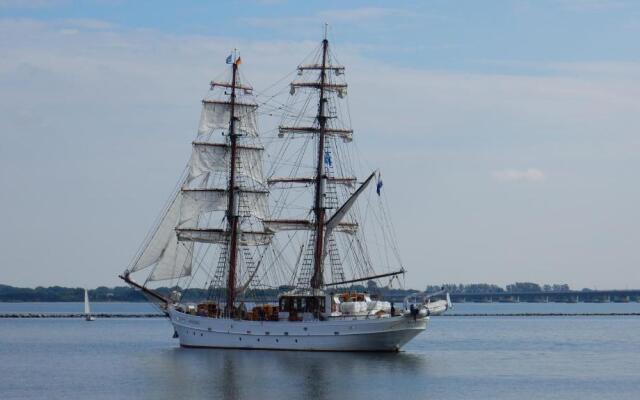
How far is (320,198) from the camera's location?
90500 millimetres

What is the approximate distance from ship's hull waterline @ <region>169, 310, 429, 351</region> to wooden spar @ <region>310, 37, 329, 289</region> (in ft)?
16.2

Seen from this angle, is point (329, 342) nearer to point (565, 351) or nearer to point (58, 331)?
point (565, 351)

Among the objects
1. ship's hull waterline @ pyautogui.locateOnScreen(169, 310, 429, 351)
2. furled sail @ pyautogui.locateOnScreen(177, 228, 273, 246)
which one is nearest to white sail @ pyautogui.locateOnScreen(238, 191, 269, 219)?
furled sail @ pyautogui.locateOnScreen(177, 228, 273, 246)

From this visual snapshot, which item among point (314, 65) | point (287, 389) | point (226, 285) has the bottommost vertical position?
point (287, 389)

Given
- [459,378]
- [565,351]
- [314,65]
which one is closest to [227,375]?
[459,378]

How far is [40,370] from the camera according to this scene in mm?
78938

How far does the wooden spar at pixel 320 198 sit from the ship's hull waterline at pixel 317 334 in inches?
194

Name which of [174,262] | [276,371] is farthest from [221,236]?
[276,371]

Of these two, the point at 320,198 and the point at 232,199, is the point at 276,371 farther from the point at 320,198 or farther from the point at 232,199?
the point at 232,199

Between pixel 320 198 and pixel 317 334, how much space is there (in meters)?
10.9

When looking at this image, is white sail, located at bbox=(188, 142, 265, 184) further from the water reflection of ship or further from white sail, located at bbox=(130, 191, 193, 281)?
the water reflection of ship

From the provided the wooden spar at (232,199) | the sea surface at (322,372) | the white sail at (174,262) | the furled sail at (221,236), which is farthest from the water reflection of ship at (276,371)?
the furled sail at (221,236)

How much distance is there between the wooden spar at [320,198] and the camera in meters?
89.9

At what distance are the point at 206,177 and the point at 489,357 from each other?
25541mm
